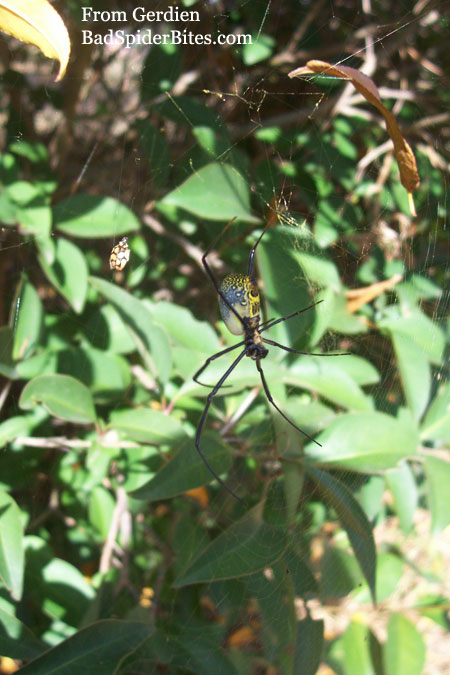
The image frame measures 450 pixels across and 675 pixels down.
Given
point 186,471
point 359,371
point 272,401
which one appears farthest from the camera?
point 359,371

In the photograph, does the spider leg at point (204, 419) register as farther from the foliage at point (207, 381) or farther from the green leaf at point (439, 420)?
the green leaf at point (439, 420)

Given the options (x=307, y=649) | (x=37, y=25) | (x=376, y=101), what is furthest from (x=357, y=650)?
(x=37, y=25)

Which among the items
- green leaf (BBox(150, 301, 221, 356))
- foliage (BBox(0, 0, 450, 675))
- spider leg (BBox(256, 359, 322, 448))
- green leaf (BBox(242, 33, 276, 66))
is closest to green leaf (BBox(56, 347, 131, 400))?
foliage (BBox(0, 0, 450, 675))

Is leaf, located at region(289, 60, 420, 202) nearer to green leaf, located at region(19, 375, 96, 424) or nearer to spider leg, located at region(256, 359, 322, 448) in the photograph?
spider leg, located at region(256, 359, 322, 448)

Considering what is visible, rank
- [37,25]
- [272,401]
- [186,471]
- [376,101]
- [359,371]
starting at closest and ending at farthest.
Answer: [37,25] < [376,101] < [186,471] < [272,401] < [359,371]

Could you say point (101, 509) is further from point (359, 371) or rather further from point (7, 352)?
point (359, 371)
